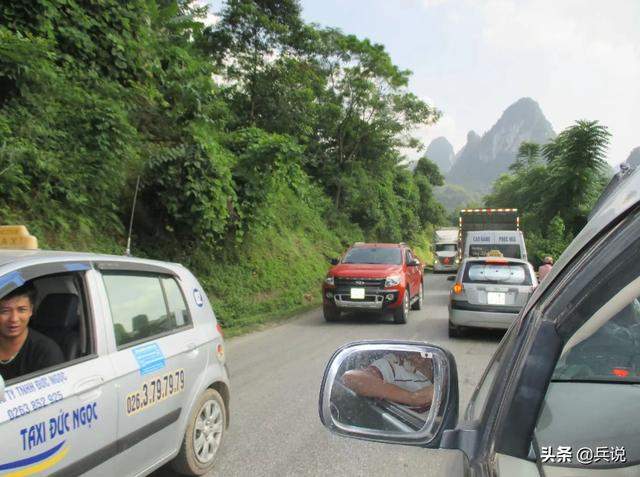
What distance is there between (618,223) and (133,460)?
285cm

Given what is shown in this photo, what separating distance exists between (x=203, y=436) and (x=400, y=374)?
2.65 metres

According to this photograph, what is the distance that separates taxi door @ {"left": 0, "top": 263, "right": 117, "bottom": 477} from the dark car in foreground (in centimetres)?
150

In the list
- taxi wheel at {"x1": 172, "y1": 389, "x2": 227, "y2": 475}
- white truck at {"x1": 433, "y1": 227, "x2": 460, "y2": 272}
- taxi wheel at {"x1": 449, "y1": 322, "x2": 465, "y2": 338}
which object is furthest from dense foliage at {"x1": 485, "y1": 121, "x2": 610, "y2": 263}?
taxi wheel at {"x1": 172, "y1": 389, "x2": 227, "y2": 475}

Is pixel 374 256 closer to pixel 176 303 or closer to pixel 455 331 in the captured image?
pixel 455 331

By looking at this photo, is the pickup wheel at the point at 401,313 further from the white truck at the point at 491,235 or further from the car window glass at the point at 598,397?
the car window glass at the point at 598,397

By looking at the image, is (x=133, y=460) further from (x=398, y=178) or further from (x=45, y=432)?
(x=398, y=178)

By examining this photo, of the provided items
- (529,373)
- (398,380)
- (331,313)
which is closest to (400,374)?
(398,380)

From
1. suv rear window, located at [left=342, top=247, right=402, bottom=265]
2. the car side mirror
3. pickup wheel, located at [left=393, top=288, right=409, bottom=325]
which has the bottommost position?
pickup wheel, located at [left=393, top=288, right=409, bottom=325]

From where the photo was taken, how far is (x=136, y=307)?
10.5ft

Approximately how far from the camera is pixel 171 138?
10703mm

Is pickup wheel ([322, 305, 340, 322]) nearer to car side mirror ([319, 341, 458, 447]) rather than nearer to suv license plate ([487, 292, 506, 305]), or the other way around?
suv license plate ([487, 292, 506, 305])

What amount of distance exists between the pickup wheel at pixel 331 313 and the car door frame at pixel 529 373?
9.50 metres

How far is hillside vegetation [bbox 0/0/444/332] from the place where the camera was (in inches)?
312

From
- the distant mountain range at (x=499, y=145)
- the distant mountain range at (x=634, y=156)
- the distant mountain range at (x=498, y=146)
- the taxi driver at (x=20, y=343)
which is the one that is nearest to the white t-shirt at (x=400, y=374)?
the distant mountain range at (x=634, y=156)
